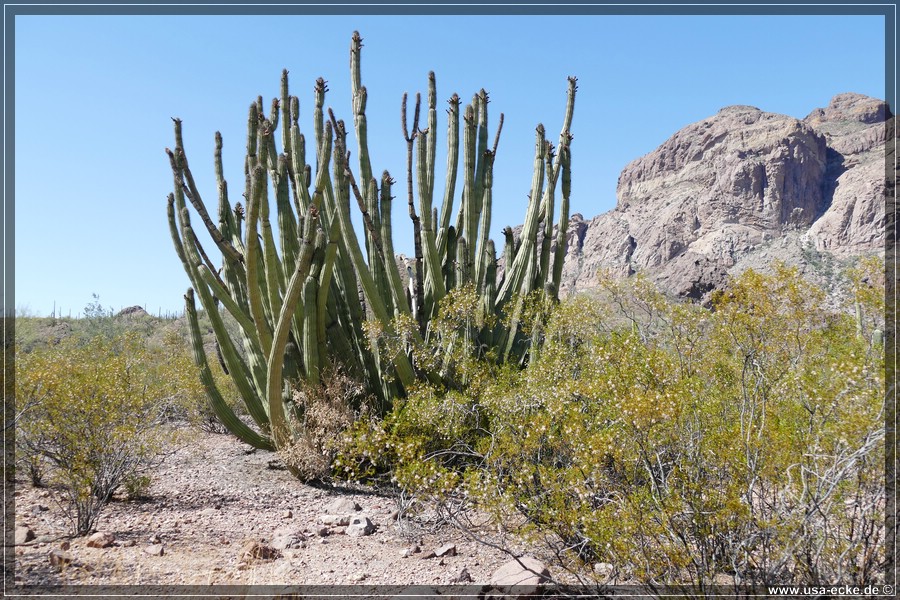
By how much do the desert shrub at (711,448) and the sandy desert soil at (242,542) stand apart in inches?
27.2

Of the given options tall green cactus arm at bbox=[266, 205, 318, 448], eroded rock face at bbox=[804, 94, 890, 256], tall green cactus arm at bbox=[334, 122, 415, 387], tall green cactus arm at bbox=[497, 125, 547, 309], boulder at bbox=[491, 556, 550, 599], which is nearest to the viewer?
boulder at bbox=[491, 556, 550, 599]

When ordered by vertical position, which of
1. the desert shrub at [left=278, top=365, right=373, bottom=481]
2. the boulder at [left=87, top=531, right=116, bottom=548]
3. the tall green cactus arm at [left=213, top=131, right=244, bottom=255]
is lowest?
the boulder at [left=87, top=531, right=116, bottom=548]

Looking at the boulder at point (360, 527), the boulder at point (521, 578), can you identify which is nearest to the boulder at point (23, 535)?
the boulder at point (360, 527)

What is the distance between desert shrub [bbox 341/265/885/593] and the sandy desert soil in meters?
0.69

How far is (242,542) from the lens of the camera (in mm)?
6426

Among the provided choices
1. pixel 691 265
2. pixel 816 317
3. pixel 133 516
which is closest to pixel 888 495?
pixel 816 317

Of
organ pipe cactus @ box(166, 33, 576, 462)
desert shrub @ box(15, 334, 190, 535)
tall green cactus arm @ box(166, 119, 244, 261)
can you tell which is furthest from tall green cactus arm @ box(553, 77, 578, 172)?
desert shrub @ box(15, 334, 190, 535)

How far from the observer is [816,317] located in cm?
508

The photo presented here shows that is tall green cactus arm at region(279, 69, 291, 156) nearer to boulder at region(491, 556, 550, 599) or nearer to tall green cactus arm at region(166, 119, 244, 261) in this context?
tall green cactus arm at region(166, 119, 244, 261)

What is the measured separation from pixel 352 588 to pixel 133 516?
363cm

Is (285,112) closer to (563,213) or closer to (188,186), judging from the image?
(188,186)

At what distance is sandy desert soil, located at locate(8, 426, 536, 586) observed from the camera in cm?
539

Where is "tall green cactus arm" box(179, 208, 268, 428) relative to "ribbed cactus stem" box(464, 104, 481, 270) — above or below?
below

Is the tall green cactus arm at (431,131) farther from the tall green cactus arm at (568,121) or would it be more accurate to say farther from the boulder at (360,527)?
the boulder at (360,527)
